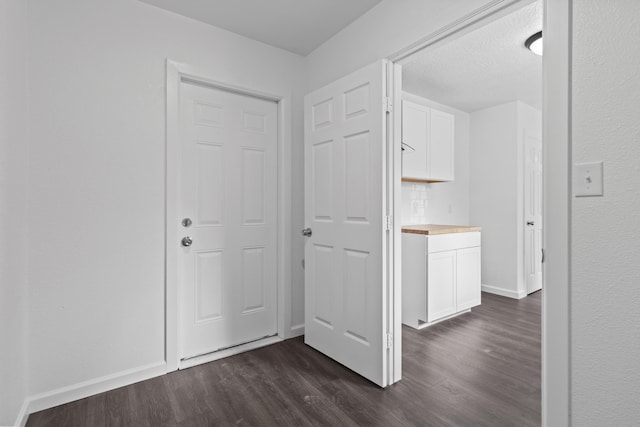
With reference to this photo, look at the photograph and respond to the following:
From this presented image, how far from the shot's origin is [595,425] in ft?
3.79

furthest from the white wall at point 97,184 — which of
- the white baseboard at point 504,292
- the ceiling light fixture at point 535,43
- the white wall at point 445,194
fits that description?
the white baseboard at point 504,292

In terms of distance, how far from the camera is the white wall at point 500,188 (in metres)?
3.91

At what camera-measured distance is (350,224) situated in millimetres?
2162

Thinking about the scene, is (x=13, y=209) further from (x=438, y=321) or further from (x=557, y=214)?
(x=438, y=321)

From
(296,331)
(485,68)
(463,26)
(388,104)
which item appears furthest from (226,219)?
(485,68)

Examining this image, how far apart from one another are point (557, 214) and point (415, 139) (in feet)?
7.44

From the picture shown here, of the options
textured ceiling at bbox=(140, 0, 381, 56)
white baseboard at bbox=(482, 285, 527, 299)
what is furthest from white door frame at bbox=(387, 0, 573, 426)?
white baseboard at bbox=(482, 285, 527, 299)

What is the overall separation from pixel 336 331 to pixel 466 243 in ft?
5.95

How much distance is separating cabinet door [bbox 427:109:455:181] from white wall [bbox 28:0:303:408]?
250cm

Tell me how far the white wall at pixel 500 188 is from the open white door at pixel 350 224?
276cm

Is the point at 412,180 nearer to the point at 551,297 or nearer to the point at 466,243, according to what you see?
the point at 466,243

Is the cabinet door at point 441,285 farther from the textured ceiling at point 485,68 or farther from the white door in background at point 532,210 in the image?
the textured ceiling at point 485,68

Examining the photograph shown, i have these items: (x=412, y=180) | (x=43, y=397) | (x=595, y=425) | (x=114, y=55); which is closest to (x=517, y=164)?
(x=412, y=180)

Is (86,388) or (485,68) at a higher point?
(485,68)
